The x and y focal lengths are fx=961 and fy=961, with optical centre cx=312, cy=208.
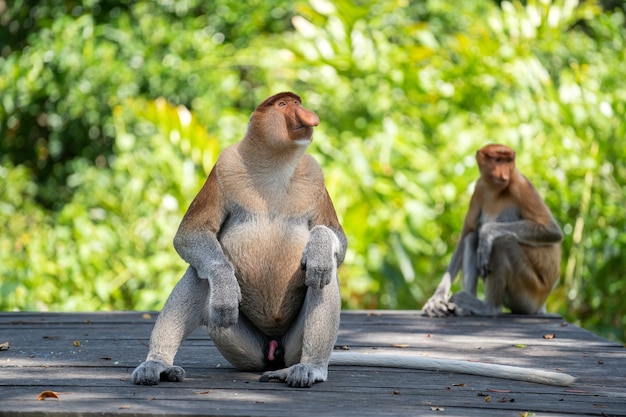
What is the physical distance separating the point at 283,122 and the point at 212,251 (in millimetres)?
462

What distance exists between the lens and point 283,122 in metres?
3.01

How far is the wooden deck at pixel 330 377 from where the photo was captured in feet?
8.82

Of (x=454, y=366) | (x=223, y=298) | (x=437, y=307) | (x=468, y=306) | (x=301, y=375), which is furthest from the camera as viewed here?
(x=468, y=306)

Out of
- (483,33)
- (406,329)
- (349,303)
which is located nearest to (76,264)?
(349,303)

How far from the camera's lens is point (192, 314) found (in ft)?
10.1

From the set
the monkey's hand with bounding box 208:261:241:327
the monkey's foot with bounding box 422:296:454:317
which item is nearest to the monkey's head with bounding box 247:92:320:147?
the monkey's hand with bounding box 208:261:241:327

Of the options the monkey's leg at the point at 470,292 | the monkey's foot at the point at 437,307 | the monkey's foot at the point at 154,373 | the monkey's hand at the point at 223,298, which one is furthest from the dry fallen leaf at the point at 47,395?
the monkey's leg at the point at 470,292

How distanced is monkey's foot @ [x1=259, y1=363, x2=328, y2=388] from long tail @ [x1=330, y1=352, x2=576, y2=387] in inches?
14.9

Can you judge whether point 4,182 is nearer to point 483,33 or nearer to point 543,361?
point 483,33

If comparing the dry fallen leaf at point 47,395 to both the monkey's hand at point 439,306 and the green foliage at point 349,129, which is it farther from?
the green foliage at point 349,129

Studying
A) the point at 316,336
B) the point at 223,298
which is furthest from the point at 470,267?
the point at 223,298

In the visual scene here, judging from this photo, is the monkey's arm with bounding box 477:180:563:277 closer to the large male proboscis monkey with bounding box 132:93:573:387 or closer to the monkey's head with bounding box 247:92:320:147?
the large male proboscis monkey with bounding box 132:93:573:387

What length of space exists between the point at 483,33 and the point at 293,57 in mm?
1495

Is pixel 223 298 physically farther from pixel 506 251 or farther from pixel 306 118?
pixel 506 251
